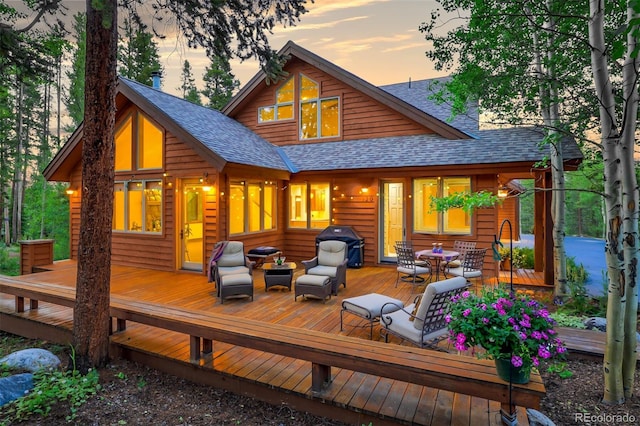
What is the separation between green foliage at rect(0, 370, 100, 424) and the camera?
10.2 ft

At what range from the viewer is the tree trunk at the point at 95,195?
12.1ft

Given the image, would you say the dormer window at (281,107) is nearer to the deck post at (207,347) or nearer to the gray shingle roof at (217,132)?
the gray shingle roof at (217,132)

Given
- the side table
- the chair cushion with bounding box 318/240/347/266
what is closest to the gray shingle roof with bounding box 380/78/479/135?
the chair cushion with bounding box 318/240/347/266

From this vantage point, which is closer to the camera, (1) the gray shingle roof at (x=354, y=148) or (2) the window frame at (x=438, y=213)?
(1) the gray shingle roof at (x=354, y=148)

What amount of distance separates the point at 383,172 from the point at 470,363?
6.40 metres

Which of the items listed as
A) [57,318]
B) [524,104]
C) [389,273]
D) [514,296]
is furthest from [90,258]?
[524,104]

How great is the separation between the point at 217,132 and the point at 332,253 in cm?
496

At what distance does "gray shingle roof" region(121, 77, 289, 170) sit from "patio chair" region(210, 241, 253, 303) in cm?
204

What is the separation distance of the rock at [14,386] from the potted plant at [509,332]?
4232 millimetres

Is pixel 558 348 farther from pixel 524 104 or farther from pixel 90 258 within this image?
pixel 524 104

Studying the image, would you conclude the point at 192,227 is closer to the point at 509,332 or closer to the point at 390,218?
the point at 390,218

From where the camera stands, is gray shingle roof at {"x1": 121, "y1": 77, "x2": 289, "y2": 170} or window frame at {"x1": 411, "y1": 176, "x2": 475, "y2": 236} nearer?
gray shingle roof at {"x1": 121, "y1": 77, "x2": 289, "y2": 170}

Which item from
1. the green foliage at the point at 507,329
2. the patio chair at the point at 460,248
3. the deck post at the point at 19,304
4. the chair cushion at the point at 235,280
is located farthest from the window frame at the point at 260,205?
the green foliage at the point at 507,329

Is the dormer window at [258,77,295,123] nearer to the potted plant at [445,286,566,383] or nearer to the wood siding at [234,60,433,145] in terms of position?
the wood siding at [234,60,433,145]
